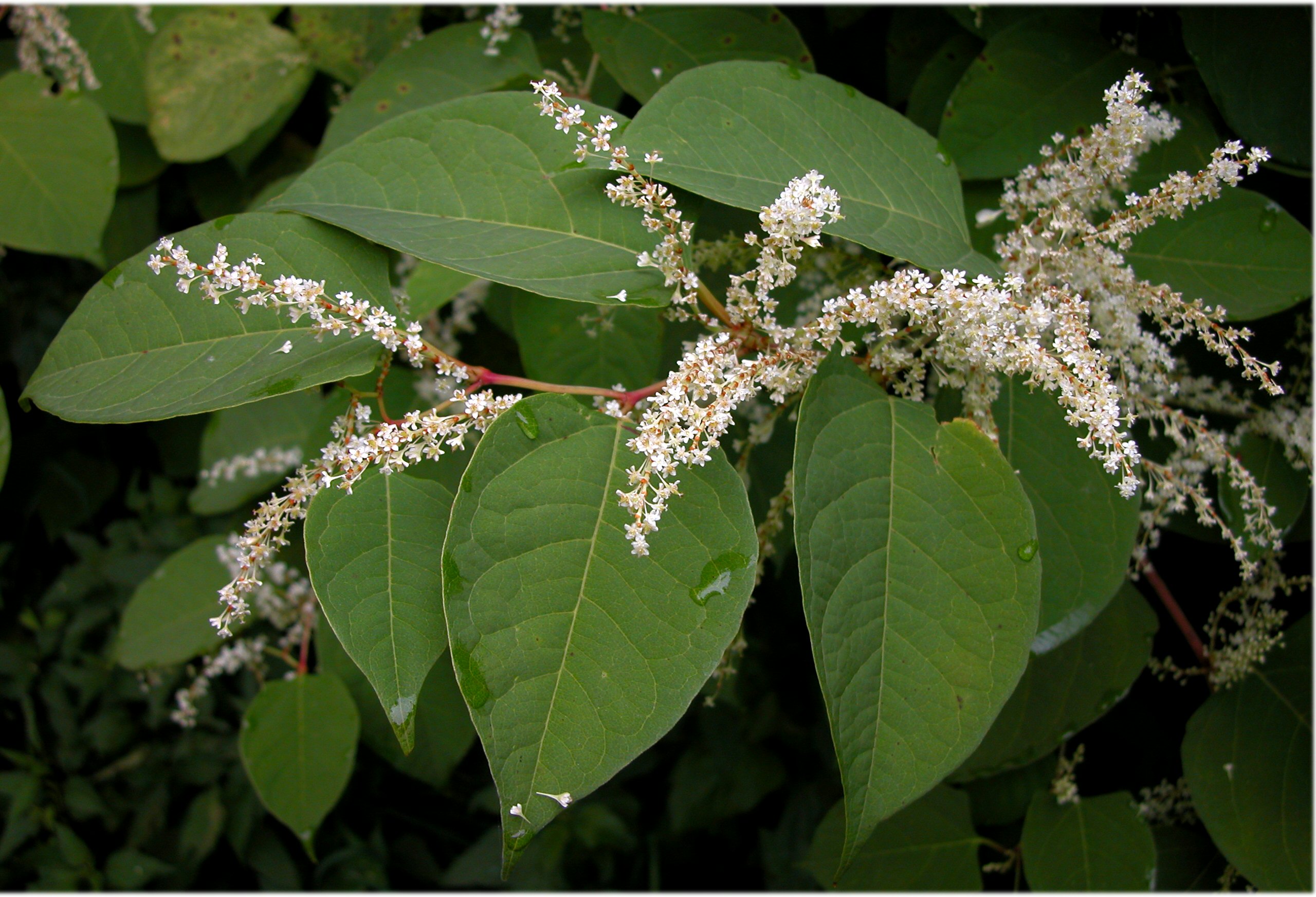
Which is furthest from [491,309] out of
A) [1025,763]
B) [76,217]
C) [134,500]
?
[134,500]

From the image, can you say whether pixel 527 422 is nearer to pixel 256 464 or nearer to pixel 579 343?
pixel 579 343

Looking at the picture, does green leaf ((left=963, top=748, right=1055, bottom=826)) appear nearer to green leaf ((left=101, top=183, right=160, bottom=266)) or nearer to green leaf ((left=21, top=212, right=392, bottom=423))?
green leaf ((left=21, top=212, right=392, bottom=423))

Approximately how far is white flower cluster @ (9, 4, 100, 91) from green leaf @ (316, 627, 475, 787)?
1210mm

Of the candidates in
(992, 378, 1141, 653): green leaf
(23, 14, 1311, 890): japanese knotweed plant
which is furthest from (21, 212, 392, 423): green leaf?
(992, 378, 1141, 653): green leaf

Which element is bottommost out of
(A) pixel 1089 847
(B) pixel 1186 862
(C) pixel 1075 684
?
(B) pixel 1186 862

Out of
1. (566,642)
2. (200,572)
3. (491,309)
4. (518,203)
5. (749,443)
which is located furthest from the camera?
(200,572)

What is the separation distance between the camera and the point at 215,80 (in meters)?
1.68

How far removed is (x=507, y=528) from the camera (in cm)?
76

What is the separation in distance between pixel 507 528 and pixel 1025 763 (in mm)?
Answer: 930

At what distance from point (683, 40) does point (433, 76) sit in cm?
43

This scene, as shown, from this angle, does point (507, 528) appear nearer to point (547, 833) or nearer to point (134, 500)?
point (547, 833)

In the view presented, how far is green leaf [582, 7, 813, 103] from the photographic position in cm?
131

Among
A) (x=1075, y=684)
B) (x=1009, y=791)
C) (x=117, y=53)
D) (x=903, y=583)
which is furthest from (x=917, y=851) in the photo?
(x=117, y=53)

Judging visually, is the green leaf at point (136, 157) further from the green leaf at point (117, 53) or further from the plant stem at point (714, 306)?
the plant stem at point (714, 306)
